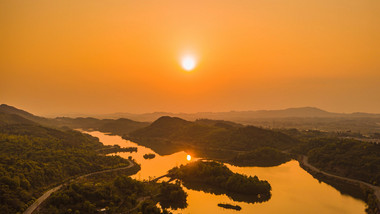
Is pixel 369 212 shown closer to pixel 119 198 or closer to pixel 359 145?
pixel 359 145

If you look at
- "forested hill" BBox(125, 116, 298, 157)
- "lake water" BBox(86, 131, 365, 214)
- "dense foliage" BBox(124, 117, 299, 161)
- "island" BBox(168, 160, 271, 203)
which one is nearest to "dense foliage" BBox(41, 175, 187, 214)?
"lake water" BBox(86, 131, 365, 214)

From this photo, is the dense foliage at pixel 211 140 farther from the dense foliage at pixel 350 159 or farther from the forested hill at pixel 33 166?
the forested hill at pixel 33 166

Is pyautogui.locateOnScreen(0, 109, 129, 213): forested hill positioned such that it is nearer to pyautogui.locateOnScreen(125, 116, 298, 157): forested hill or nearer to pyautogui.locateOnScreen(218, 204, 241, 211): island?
pyautogui.locateOnScreen(218, 204, 241, 211): island

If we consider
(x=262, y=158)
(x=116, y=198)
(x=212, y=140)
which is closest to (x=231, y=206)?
(x=116, y=198)

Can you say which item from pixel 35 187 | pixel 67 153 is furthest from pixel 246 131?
pixel 35 187

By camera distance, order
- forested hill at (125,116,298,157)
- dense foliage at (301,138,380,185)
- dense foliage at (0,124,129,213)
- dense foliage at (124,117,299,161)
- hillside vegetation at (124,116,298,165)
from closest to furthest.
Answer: dense foliage at (0,124,129,213), dense foliage at (301,138,380,185), hillside vegetation at (124,116,298,165), dense foliage at (124,117,299,161), forested hill at (125,116,298,157)
